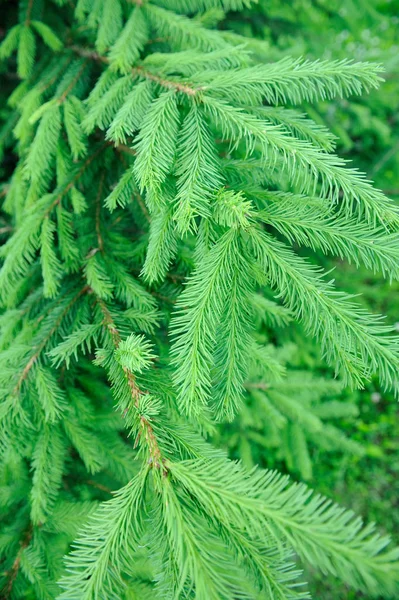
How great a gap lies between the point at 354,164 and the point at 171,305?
2.61m

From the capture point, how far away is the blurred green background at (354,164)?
2738 millimetres

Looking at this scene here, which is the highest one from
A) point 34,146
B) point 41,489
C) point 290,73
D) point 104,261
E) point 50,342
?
point 290,73

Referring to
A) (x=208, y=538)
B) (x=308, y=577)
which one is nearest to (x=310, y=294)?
(x=208, y=538)

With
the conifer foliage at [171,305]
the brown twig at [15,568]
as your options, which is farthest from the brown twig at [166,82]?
the brown twig at [15,568]

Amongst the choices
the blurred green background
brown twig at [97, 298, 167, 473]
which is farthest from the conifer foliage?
the blurred green background

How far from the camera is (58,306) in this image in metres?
1.49

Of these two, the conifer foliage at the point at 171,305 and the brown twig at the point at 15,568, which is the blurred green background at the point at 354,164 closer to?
the conifer foliage at the point at 171,305

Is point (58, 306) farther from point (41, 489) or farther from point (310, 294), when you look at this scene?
point (310, 294)

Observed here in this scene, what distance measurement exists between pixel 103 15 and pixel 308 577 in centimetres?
438

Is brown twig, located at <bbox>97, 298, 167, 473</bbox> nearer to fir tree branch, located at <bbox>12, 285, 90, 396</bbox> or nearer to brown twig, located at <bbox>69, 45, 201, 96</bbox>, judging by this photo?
fir tree branch, located at <bbox>12, 285, 90, 396</bbox>

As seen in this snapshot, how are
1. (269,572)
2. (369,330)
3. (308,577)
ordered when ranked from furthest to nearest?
(308,577) < (369,330) < (269,572)

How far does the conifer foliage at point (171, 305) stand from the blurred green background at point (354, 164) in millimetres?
1077

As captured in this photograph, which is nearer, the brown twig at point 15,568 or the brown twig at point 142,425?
the brown twig at point 142,425

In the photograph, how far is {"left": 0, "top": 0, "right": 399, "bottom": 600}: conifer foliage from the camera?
32.4 inches
